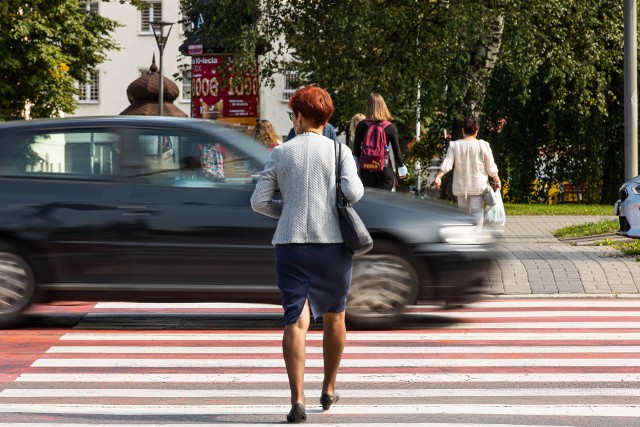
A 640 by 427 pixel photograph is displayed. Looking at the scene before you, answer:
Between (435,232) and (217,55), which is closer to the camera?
(435,232)

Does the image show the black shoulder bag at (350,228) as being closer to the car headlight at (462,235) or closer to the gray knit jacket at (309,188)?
the gray knit jacket at (309,188)

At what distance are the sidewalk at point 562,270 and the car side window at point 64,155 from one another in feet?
10.2

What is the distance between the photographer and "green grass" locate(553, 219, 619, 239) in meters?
18.7

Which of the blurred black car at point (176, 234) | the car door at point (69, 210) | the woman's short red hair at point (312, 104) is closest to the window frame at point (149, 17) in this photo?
the car door at point (69, 210)

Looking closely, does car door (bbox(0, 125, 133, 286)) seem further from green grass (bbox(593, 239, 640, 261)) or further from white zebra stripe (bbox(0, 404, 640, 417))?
green grass (bbox(593, 239, 640, 261))

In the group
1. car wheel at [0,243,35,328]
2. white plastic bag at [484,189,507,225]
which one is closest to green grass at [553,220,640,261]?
white plastic bag at [484,189,507,225]

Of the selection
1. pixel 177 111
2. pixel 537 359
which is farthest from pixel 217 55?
pixel 537 359

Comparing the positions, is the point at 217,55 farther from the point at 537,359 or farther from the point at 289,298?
the point at 289,298

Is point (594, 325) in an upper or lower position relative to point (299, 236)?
lower

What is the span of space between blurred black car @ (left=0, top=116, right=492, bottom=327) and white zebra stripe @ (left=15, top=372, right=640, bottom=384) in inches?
72.4

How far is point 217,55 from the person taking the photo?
3042cm

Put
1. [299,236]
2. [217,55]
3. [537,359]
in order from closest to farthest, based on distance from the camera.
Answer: [299,236] < [537,359] < [217,55]

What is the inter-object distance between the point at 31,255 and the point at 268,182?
3946 mm

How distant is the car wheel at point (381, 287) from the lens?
33.3ft
